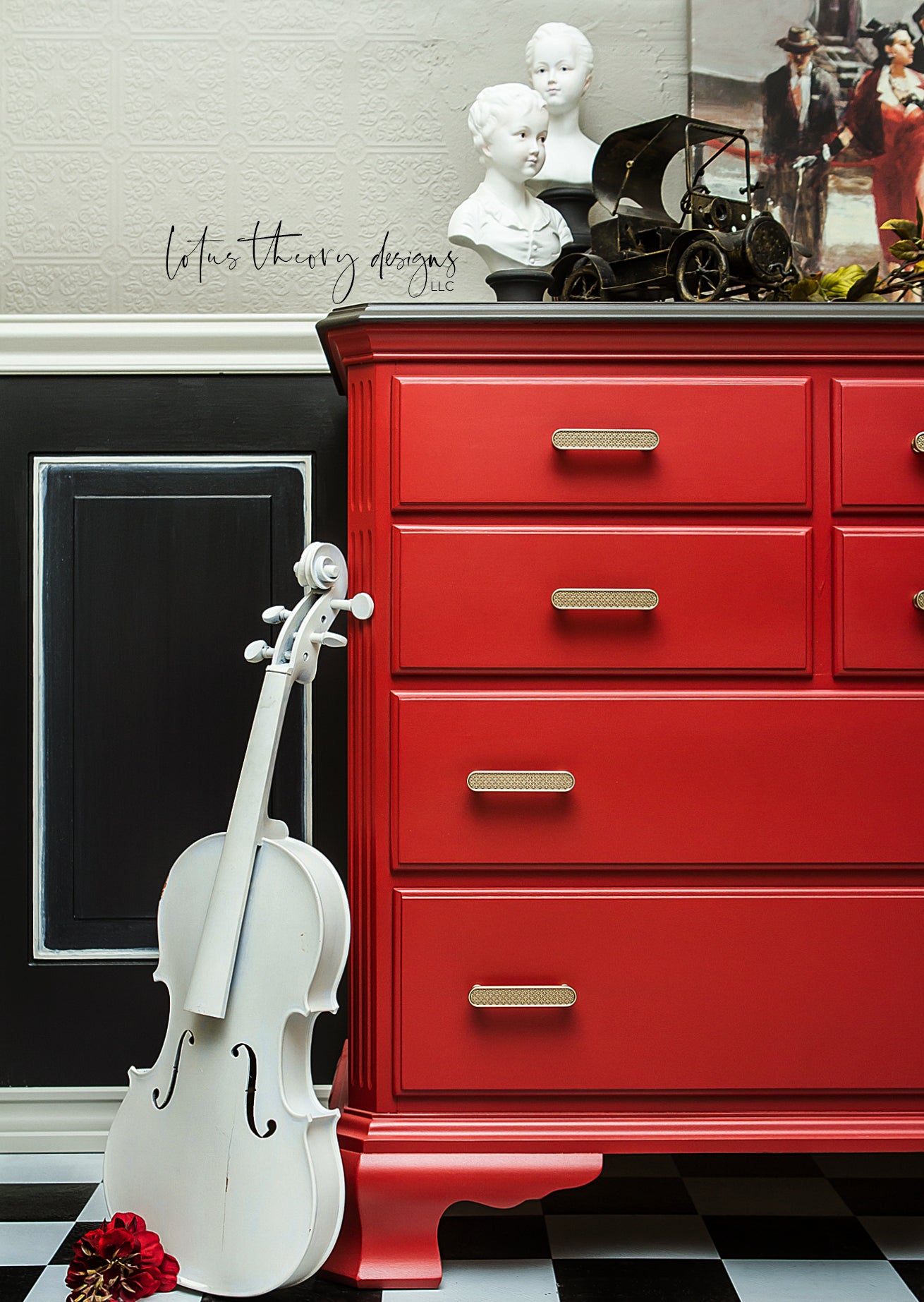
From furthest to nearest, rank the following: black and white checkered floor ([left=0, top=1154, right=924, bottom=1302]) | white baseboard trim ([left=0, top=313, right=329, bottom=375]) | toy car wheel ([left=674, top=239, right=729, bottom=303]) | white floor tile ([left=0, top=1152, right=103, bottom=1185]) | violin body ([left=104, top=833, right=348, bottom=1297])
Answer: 1. white baseboard trim ([left=0, top=313, right=329, bottom=375])
2. white floor tile ([left=0, top=1152, right=103, bottom=1185])
3. toy car wheel ([left=674, top=239, right=729, bottom=303])
4. black and white checkered floor ([left=0, top=1154, right=924, bottom=1302])
5. violin body ([left=104, top=833, right=348, bottom=1297])

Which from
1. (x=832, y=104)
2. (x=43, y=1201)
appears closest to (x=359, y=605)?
(x=43, y=1201)

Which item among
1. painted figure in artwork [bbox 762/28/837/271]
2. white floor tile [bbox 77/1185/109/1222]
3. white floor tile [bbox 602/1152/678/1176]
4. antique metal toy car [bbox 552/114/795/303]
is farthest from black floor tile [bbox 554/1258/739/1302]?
painted figure in artwork [bbox 762/28/837/271]

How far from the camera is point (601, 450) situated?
3.85ft

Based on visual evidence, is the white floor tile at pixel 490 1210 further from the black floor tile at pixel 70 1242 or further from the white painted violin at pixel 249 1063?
the black floor tile at pixel 70 1242

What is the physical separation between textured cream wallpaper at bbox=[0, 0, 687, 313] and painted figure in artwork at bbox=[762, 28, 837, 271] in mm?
151

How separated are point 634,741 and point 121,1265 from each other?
2.45 feet

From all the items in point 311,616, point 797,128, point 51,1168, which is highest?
point 797,128

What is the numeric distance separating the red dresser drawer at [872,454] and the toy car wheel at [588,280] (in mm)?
327

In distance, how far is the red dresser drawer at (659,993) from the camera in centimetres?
117

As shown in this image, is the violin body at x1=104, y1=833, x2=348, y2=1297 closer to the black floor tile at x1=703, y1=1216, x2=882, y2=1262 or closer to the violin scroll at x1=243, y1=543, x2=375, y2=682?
the violin scroll at x1=243, y1=543, x2=375, y2=682

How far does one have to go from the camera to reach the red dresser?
117 cm

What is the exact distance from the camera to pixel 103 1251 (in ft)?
3.59

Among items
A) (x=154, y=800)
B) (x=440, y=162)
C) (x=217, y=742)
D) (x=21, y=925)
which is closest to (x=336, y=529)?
(x=217, y=742)

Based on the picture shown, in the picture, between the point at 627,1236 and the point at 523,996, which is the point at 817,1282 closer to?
the point at 627,1236
